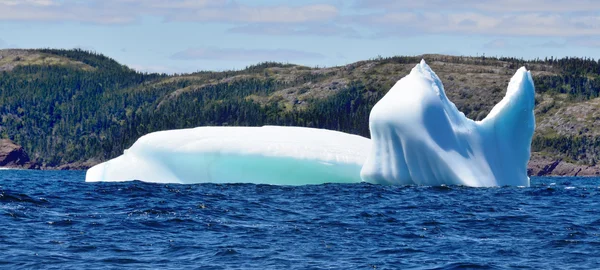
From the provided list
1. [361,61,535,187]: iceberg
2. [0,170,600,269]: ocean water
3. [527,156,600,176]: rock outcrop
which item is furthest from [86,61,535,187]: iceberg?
[527,156,600,176]: rock outcrop

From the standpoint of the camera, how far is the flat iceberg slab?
1752 inches

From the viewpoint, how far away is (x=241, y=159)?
1763 inches

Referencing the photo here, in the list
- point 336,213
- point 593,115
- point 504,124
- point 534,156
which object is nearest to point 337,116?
point 534,156

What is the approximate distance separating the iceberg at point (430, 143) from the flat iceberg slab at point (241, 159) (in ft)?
7.27

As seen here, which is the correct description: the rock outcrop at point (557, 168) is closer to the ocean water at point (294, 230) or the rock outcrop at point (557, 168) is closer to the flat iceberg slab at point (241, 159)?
the flat iceberg slab at point (241, 159)

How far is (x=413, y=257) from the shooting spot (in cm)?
2264

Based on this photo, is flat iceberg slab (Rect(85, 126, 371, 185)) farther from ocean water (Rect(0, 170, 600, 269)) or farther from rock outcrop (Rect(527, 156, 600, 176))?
rock outcrop (Rect(527, 156, 600, 176))

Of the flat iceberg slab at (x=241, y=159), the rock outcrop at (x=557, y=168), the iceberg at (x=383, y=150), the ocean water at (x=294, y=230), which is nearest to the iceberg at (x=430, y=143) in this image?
the iceberg at (x=383, y=150)

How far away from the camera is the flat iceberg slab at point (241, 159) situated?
4450 centimetres

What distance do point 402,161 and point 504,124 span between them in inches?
241

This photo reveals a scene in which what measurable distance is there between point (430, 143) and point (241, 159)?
30.5 feet

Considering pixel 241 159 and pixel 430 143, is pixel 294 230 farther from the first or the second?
pixel 241 159

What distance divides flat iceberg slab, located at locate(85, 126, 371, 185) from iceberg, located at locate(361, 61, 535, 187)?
221cm

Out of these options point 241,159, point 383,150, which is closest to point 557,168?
point 383,150
